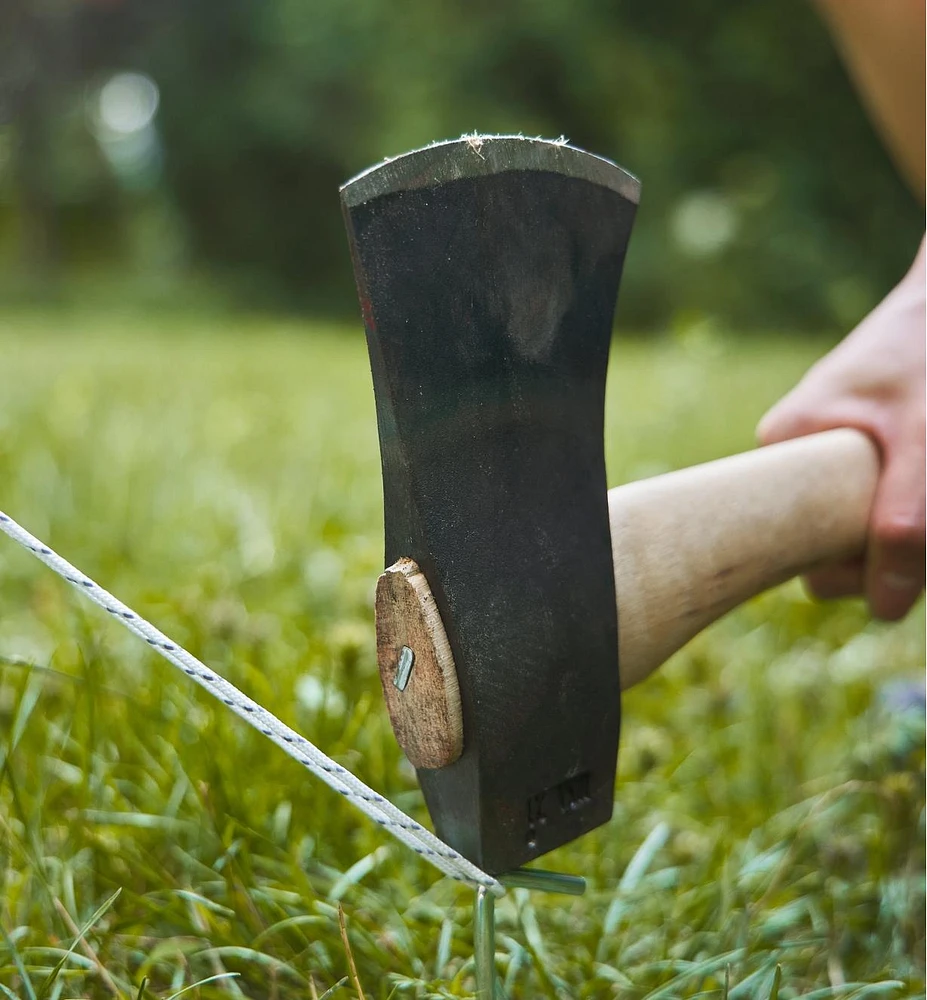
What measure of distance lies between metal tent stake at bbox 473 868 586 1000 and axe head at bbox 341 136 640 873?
27 millimetres

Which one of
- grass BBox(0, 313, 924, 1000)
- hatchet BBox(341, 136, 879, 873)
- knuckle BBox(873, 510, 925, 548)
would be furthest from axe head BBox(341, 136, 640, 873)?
knuckle BBox(873, 510, 925, 548)

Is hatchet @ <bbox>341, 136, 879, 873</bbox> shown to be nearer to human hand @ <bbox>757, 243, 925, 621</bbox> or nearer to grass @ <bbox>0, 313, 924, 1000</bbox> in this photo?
grass @ <bbox>0, 313, 924, 1000</bbox>

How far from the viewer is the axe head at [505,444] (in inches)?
29.9

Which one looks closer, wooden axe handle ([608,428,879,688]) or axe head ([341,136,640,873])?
axe head ([341,136,640,873])

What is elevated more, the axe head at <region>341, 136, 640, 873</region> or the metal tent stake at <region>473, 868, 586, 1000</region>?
the axe head at <region>341, 136, 640, 873</region>

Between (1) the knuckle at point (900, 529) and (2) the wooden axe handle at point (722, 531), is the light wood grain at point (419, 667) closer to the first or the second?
(2) the wooden axe handle at point (722, 531)

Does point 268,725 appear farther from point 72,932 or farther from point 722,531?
point 722,531

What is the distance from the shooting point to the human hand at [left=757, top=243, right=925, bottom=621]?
3.97 feet

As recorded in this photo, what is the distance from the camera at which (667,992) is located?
1054 mm

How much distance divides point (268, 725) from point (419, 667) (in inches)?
4.8

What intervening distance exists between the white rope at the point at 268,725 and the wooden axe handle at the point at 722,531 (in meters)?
0.24

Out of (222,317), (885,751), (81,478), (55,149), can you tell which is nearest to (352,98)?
(222,317)

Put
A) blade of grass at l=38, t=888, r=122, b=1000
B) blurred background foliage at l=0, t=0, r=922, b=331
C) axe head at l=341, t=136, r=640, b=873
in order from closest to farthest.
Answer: axe head at l=341, t=136, r=640, b=873, blade of grass at l=38, t=888, r=122, b=1000, blurred background foliage at l=0, t=0, r=922, b=331

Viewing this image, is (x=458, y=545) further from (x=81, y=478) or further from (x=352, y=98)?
(x=352, y=98)
